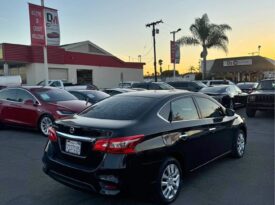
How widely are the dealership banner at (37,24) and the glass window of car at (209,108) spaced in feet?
44.6

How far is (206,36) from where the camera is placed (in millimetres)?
35688

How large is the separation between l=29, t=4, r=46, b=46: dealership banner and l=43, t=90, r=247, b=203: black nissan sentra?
13.3 meters

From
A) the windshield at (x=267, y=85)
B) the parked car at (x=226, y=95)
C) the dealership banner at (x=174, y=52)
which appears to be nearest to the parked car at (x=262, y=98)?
the windshield at (x=267, y=85)

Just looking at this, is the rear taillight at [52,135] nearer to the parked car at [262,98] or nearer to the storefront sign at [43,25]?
the parked car at [262,98]

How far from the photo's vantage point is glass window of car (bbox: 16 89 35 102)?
983 cm

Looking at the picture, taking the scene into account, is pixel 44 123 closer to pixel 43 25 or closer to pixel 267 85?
pixel 267 85

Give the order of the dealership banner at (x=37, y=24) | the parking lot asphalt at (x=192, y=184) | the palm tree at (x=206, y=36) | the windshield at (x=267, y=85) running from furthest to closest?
the palm tree at (x=206, y=36), the dealership banner at (x=37, y=24), the windshield at (x=267, y=85), the parking lot asphalt at (x=192, y=184)

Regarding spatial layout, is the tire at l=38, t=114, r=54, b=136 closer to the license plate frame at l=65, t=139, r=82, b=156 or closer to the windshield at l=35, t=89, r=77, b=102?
the windshield at l=35, t=89, r=77, b=102

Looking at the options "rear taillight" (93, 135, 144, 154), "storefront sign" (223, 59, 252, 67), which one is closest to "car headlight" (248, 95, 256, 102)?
"rear taillight" (93, 135, 144, 154)

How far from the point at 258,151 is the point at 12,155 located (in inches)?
216

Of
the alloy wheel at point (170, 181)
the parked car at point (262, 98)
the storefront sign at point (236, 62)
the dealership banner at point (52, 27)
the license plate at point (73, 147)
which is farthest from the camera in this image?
the storefront sign at point (236, 62)

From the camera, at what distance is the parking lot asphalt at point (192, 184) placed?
435cm

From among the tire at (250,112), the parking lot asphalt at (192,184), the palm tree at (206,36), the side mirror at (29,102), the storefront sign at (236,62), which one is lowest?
the parking lot asphalt at (192,184)

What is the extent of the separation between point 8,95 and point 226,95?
9593 mm
